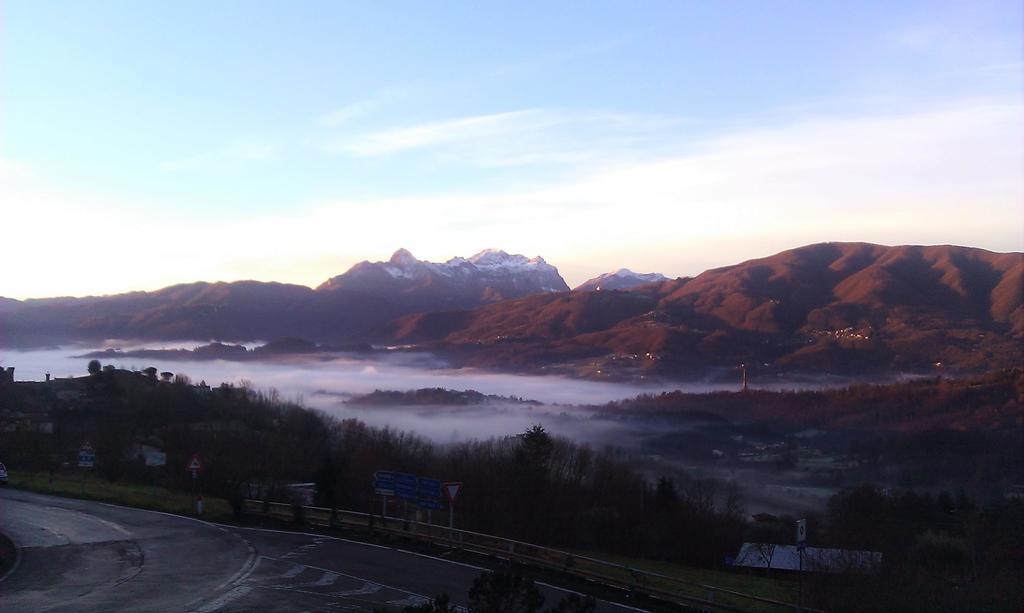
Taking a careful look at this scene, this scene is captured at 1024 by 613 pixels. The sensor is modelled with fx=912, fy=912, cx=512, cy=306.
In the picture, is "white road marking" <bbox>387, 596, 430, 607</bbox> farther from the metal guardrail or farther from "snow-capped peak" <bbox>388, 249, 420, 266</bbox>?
"snow-capped peak" <bbox>388, 249, 420, 266</bbox>

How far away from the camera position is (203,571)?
65.8 feet

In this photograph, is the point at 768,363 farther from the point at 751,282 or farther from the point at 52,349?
the point at 52,349

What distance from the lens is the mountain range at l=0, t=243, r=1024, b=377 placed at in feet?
286

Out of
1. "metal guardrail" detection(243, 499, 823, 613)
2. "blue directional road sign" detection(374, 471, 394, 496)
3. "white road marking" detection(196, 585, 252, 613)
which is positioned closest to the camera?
"white road marking" detection(196, 585, 252, 613)

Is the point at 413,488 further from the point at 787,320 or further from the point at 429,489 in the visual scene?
the point at 787,320

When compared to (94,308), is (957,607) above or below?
below

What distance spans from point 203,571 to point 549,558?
28.0ft

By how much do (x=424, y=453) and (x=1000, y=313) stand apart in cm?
6939

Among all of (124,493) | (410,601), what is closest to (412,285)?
(124,493)

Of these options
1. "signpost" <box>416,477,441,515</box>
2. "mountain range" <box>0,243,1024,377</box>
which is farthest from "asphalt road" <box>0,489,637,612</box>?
"mountain range" <box>0,243,1024,377</box>

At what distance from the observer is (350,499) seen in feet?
138

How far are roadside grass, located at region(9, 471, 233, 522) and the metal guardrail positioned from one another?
3.03 m

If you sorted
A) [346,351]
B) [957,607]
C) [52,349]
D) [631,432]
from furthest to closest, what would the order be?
[346,351], [52,349], [631,432], [957,607]

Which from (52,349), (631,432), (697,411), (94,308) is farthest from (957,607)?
(94,308)
